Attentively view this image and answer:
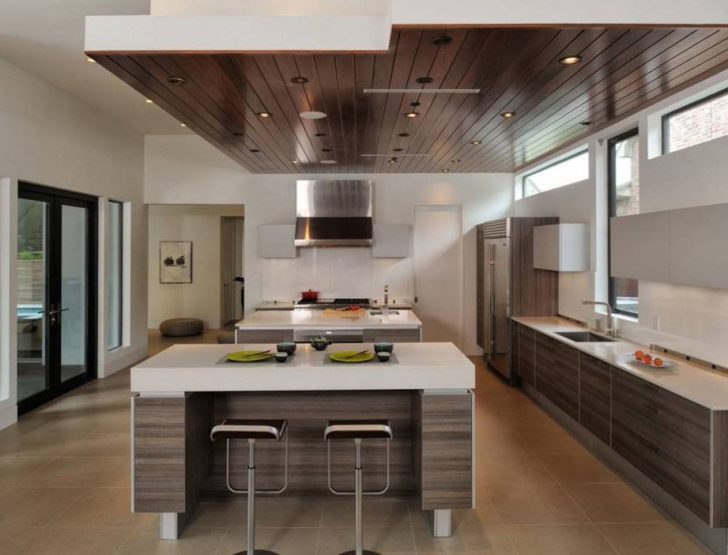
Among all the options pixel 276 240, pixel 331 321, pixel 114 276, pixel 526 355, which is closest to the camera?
pixel 331 321

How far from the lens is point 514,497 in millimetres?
3646

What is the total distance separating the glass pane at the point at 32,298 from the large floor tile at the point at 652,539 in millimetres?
5378

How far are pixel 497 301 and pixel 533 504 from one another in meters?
3.69

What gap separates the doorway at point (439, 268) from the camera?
8.47 meters

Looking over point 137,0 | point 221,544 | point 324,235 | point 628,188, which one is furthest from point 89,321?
point 628,188

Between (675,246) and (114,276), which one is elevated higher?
(675,246)

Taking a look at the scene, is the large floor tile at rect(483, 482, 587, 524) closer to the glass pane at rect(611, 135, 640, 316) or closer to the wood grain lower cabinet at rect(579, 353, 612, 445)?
the wood grain lower cabinet at rect(579, 353, 612, 445)

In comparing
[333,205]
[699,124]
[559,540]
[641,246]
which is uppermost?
[699,124]

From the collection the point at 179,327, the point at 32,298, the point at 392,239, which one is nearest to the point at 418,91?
the point at 392,239

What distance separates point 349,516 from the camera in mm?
3348

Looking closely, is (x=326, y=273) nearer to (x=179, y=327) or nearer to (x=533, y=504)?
(x=179, y=327)

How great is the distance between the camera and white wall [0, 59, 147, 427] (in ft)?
16.8

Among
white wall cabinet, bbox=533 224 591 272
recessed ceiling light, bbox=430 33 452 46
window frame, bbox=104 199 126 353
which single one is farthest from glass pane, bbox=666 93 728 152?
window frame, bbox=104 199 126 353

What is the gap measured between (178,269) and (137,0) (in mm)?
8245
